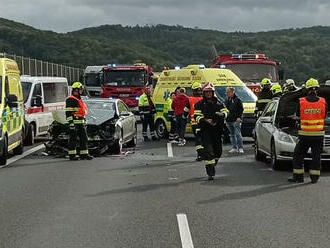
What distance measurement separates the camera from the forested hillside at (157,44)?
76125 millimetres

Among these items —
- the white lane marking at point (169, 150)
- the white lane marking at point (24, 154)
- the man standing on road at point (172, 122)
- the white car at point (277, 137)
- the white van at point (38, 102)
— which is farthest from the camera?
the man standing on road at point (172, 122)

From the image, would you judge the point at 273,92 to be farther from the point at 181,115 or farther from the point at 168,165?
the point at 168,165

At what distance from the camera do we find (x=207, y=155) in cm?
1211

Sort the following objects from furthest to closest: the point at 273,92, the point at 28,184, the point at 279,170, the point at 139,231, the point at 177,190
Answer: the point at 273,92
the point at 279,170
the point at 28,184
the point at 177,190
the point at 139,231

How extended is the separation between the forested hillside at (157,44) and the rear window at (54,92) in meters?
44.7

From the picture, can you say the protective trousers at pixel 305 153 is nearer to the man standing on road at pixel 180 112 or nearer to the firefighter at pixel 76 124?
the firefighter at pixel 76 124

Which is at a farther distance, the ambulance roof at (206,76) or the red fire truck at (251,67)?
the red fire truck at (251,67)

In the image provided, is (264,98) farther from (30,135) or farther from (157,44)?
(157,44)

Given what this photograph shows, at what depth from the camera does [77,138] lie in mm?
16344

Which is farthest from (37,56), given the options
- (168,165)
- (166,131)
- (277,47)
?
(168,165)

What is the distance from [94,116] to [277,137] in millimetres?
5818

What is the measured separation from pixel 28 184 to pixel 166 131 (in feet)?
35.0

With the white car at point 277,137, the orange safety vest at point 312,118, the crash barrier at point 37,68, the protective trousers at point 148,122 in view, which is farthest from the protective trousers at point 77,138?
the crash barrier at point 37,68

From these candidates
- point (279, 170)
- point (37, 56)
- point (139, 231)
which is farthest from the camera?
point (37, 56)
